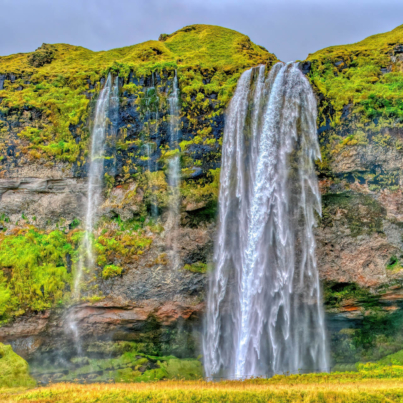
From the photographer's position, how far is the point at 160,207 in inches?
908

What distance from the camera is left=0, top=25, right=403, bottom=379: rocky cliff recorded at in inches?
811

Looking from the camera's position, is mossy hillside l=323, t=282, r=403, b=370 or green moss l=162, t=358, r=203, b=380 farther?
green moss l=162, t=358, r=203, b=380

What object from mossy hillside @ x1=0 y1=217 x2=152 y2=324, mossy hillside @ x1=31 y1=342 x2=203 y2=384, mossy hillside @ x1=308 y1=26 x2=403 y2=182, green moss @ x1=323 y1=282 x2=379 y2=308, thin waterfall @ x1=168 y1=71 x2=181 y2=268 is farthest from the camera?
thin waterfall @ x1=168 y1=71 x2=181 y2=268

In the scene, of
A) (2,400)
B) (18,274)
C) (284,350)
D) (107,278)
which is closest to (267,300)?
(284,350)

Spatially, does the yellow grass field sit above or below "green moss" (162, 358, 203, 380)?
above

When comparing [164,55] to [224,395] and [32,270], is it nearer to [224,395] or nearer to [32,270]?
[32,270]

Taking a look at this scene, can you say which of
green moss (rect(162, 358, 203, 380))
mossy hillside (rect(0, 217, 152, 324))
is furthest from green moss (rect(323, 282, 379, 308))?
mossy hillside (rect(0, 217, 152, 324))

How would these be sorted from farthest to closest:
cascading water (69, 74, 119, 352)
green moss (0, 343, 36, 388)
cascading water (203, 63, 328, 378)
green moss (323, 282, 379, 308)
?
cascading water (69, 74, 119, 352) < green moss (323, 282, 379, 308) < cascading water (203, 63, 328, 378) < green moss (0, 343, 36, 388)

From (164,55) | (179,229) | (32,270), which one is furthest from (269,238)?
(164,55)

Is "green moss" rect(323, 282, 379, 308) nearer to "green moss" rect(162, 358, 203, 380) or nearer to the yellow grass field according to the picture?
"green moss" rect(162, 358, 203, 380)

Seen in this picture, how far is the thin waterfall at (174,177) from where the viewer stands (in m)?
22.7

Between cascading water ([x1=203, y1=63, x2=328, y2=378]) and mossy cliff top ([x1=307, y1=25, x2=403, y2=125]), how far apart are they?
133cm

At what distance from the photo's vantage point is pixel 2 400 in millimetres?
12195

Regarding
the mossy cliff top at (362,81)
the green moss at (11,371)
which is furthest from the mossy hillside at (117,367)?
the mossy cliff top at (362,81)
